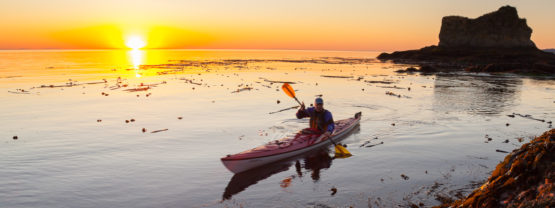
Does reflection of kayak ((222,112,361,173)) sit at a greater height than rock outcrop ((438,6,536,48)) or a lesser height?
lesser

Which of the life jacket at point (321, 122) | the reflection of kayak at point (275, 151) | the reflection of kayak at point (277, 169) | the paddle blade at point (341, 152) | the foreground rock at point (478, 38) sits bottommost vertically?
the reflection of kayak at point (277, 169)

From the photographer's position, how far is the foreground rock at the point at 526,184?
464 centimetres

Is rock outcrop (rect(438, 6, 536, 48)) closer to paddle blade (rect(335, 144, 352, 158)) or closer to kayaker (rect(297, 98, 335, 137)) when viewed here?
kayaker (rect(297, 98, 335, 137))

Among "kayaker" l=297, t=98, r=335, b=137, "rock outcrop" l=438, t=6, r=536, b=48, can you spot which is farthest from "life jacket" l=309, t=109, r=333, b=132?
"rock outcrop" l=438, t=6, r=536, b=48

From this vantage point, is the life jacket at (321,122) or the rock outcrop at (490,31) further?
the rock outcrop at (490,31)

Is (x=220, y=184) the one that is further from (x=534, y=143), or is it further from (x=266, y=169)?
(x=534, y=143)

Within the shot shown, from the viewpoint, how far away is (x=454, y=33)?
11706 cm

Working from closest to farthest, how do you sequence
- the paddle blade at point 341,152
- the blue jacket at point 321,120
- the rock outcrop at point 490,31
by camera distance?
1. the paddle blade at point 341,152
2. the blue jacket at point 321,120
3. the rock outcrop at point 490,31

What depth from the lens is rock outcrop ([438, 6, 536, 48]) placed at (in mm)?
106312

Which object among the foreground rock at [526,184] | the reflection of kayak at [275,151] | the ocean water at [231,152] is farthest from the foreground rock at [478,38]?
the foreground rock at [526,184]

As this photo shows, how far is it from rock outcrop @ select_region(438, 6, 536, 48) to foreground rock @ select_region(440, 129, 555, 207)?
A: 407ft

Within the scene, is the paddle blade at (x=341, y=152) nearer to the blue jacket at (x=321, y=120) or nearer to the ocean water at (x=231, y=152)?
the ocean water at (x=231, y=152)

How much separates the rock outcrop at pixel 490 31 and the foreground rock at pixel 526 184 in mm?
124142

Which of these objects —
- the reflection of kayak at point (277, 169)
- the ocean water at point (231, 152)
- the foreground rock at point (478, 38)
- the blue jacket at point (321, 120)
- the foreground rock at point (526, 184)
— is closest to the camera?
the foreground rock at point (526, 184)
